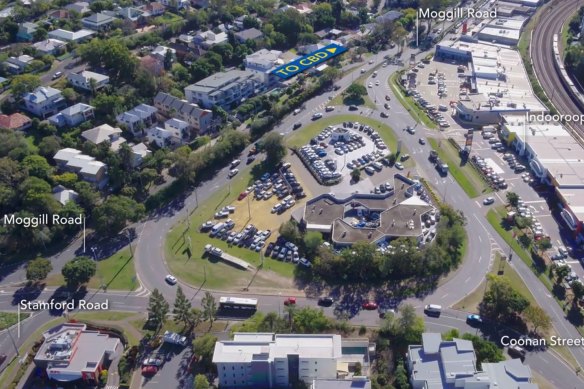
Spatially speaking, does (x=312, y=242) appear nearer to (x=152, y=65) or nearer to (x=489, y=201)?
(x=489, y=201)

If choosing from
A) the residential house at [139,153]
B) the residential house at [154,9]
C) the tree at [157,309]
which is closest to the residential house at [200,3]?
the residential house at [154,9]

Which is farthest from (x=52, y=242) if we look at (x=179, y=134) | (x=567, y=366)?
(x=567, y=366)

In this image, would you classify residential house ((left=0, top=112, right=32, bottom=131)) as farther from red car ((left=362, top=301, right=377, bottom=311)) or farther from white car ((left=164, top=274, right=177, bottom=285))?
red car ((left=362, top=301, right=377, bottom=311))

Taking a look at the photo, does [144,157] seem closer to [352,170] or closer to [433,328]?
[352,170]

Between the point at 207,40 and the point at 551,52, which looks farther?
the point at 551,52

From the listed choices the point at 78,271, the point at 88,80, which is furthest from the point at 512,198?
the point at 88,80
